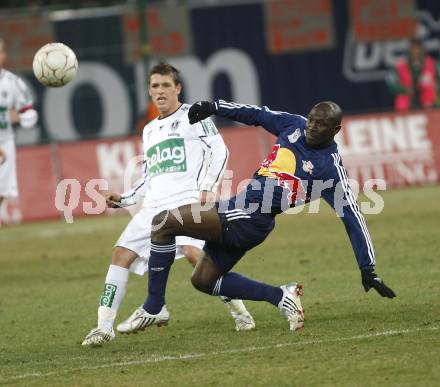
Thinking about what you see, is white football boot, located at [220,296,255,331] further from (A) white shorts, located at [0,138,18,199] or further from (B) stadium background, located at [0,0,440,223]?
(B) stadium background, located at [0,0,440,223]

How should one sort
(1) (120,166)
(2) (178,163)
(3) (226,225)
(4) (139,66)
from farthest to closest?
(4) (139,66)
(1) (120,166)
(2) (178,163)
(3) (226,225)

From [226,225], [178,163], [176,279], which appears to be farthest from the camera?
[176,279]

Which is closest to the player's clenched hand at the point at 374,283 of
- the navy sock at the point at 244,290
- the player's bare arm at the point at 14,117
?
the navy sock at the point at 244,290

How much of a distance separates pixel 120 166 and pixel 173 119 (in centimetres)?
1091

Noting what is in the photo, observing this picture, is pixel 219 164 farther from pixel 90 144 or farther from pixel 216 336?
pixel 90 144

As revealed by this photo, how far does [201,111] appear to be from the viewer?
9438 mm

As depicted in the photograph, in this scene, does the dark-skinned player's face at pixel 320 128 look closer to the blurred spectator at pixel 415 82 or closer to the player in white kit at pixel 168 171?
the player in white kit at pixel 168 171

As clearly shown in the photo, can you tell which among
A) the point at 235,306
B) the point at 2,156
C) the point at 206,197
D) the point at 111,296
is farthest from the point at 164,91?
the point at 2,156

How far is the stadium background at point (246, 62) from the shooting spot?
72.6 feet

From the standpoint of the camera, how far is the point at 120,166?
820 inches

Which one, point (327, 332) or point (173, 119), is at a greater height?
point (173, 119)

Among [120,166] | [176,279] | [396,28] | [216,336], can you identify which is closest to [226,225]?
[216,336]

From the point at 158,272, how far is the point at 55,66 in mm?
2897

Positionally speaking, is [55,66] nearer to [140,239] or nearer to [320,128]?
[140,239]
